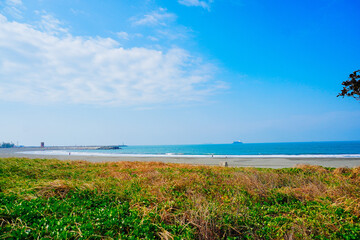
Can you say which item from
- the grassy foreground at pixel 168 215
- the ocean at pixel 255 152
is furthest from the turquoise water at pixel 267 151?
the grassy foreground at pixel 168 215

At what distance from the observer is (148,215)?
12.2ft

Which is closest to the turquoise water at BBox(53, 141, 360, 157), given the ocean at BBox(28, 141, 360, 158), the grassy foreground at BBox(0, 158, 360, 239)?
the ocean at BBox(28, 141, 360, 158)

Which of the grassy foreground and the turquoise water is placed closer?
the grassy foreground

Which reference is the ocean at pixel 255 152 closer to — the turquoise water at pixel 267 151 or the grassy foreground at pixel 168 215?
the turquoise water at pixel 267 151

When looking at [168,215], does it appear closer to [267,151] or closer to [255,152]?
[255,152]

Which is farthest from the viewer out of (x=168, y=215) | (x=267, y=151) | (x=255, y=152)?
(x=267, y=151)

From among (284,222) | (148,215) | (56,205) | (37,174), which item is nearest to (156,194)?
(148,215)

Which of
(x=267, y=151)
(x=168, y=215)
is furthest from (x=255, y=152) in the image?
(x=168, y=215)

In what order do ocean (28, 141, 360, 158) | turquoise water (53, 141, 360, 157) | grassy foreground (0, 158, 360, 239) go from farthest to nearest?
turquoise water (53, 141, 360, 157) < ocean (28, 141, 360, 158) < grassy foreground (0, 158, 360, 239)

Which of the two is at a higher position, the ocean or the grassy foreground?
the grassy foreground

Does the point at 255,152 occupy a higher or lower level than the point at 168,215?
lower

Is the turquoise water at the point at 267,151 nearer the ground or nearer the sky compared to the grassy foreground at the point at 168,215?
nearer the ground

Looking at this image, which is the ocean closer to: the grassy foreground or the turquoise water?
the turquoise water

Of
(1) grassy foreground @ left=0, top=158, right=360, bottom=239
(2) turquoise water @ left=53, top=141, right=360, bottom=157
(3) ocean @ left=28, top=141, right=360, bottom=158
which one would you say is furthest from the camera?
(2) turquoise water @ left=53, top=141, right=360, bottom=157
